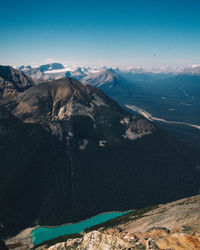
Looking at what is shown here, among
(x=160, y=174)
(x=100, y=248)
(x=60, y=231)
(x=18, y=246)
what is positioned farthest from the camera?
(x=160, y=174)

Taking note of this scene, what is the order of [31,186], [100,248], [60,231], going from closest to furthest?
1. [100,248]
2. [60,231]
3. [31,186]

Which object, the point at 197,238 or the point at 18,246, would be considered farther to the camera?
the point at 18,246

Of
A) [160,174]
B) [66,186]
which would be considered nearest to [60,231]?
[66,186]

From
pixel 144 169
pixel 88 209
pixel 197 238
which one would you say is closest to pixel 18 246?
pixel 88 209

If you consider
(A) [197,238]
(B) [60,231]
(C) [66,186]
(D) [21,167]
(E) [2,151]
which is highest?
(A) [197,238]

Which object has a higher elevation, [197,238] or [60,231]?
[197,238]

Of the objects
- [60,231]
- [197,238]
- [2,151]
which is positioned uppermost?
[197,238]

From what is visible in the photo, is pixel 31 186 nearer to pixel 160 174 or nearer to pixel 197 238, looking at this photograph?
pixel 160 174

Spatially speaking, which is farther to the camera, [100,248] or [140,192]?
[140,192]

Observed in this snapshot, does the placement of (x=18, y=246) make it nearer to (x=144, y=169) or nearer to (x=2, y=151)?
(x=2, y=151)
